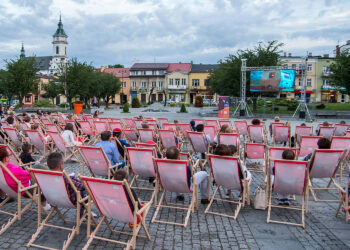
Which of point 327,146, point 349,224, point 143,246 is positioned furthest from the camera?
point 327,146

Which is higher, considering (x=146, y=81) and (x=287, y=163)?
(x=146, y=81)

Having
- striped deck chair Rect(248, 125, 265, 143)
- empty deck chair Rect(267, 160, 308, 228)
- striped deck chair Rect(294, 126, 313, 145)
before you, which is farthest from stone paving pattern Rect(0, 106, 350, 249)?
striped deck chair Rect(248, 125, 265, 143)

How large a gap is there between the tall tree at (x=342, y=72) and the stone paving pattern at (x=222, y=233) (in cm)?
2880

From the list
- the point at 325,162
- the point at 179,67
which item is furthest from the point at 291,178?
the point at 179,67

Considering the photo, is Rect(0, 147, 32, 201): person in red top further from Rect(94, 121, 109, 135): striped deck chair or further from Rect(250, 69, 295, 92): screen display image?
Rect(250, 69, 295, 92): screen display image

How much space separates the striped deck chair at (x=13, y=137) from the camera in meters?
9.94

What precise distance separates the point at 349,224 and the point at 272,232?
1.25 meters

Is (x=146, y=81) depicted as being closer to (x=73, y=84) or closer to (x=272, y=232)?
(x=73, y=84)

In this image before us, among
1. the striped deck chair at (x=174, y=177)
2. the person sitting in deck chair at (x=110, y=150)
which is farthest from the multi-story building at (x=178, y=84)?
the striped deck chair at (x=174, y=177)

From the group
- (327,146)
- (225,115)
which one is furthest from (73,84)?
(327,146)

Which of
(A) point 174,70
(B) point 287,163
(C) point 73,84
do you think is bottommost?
(B) point 287,163

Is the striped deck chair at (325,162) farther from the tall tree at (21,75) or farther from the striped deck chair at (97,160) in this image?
the tall tree at (21,75)

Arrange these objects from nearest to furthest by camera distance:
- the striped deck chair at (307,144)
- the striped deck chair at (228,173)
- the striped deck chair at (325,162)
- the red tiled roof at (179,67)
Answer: the striped deck chair at (228,173)
the striped deck chair at (325,162)
the striped deck chair at (307,144)
the red tiled roof at (179,67)

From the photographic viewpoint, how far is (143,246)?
13.4 ft
